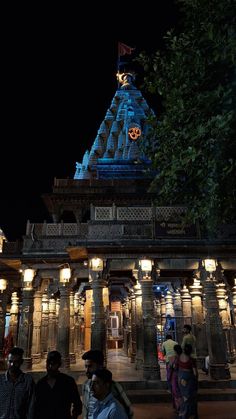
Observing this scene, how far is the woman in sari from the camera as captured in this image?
23.1 feet

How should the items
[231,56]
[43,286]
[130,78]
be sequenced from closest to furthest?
[231,56] → [43,286] → [130,78]

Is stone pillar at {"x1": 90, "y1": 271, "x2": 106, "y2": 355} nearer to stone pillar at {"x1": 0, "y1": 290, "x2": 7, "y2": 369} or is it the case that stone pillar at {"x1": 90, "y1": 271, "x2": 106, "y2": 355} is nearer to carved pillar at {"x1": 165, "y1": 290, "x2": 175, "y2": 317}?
stone pillar at {"x1": 0, "y1": 290, "x2": 7, "y2": 369}

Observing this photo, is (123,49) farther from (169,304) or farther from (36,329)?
(36,329)

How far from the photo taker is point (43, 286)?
56.1ft

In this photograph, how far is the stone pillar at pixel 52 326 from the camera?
1961 centimetres

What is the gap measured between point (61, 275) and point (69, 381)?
1117 centimetres

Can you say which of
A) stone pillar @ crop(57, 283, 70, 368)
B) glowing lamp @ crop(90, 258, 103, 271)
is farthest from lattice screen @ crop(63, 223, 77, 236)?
glowing lamp @ crop(90, 258, 103, 271)

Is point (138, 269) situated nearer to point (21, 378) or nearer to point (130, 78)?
point (21, 378)

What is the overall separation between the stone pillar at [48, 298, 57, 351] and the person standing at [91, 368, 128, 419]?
17255 millimetres

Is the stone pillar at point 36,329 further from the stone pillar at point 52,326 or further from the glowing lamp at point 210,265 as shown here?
the glowing lamp at point 210,265

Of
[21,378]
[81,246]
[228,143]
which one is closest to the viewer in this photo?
[21,378]

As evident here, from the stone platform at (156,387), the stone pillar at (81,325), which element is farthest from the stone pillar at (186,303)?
the stone pillar at (81,325)

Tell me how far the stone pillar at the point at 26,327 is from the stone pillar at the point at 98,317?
377 centimetres

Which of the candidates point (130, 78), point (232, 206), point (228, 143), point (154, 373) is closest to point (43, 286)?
point (154, 373)
